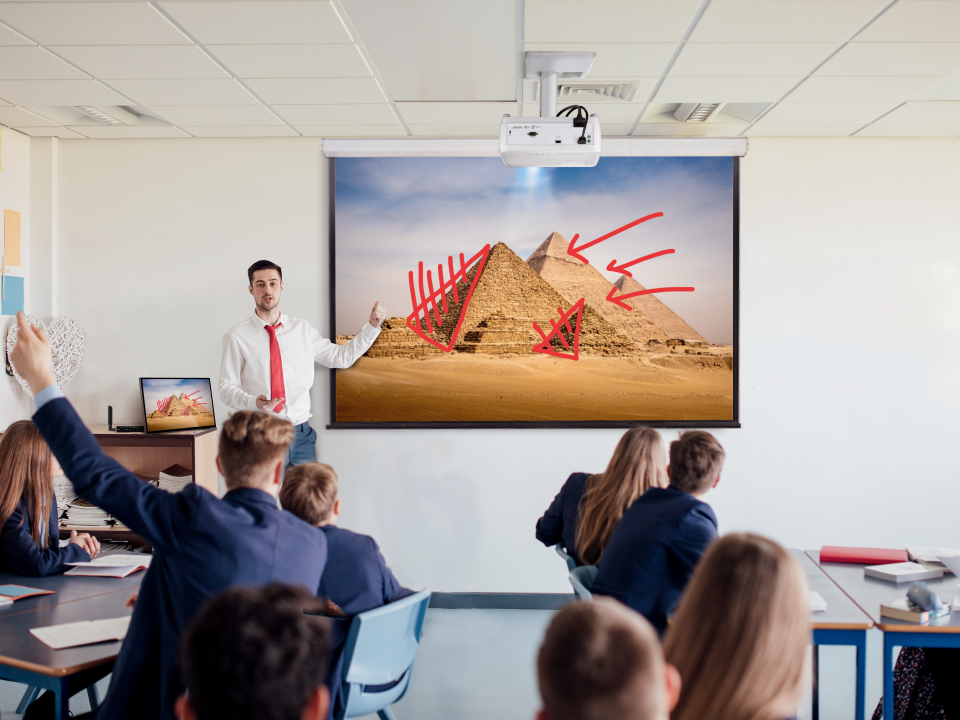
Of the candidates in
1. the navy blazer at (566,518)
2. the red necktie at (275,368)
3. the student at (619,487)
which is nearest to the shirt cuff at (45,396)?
the student at (619,487)

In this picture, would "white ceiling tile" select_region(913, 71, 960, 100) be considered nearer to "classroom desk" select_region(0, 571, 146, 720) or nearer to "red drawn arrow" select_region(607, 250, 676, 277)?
"red drawn arrow" select_region(607, 250, 676, 277)

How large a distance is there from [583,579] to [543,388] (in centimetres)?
183

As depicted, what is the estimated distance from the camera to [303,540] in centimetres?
165

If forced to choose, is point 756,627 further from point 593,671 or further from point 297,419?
point 297,419

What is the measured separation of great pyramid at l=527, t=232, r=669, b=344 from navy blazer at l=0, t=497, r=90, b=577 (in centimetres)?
270

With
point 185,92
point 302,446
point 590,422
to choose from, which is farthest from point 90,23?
point 590,422

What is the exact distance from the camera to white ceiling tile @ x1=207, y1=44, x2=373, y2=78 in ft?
9.16

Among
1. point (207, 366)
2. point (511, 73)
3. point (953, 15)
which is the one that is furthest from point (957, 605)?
point (207, 366)

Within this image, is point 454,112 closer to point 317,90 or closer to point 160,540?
point 317,90

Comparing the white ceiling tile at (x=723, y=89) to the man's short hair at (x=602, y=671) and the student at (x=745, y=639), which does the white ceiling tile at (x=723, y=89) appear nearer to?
the student at (x=745, y=639)

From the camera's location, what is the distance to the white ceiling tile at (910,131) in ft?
12.4

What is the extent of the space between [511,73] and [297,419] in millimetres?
2066

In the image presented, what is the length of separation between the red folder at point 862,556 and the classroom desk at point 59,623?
244 cm

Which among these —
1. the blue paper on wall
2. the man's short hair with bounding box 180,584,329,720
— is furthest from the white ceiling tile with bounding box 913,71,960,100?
the blue paper on wall
